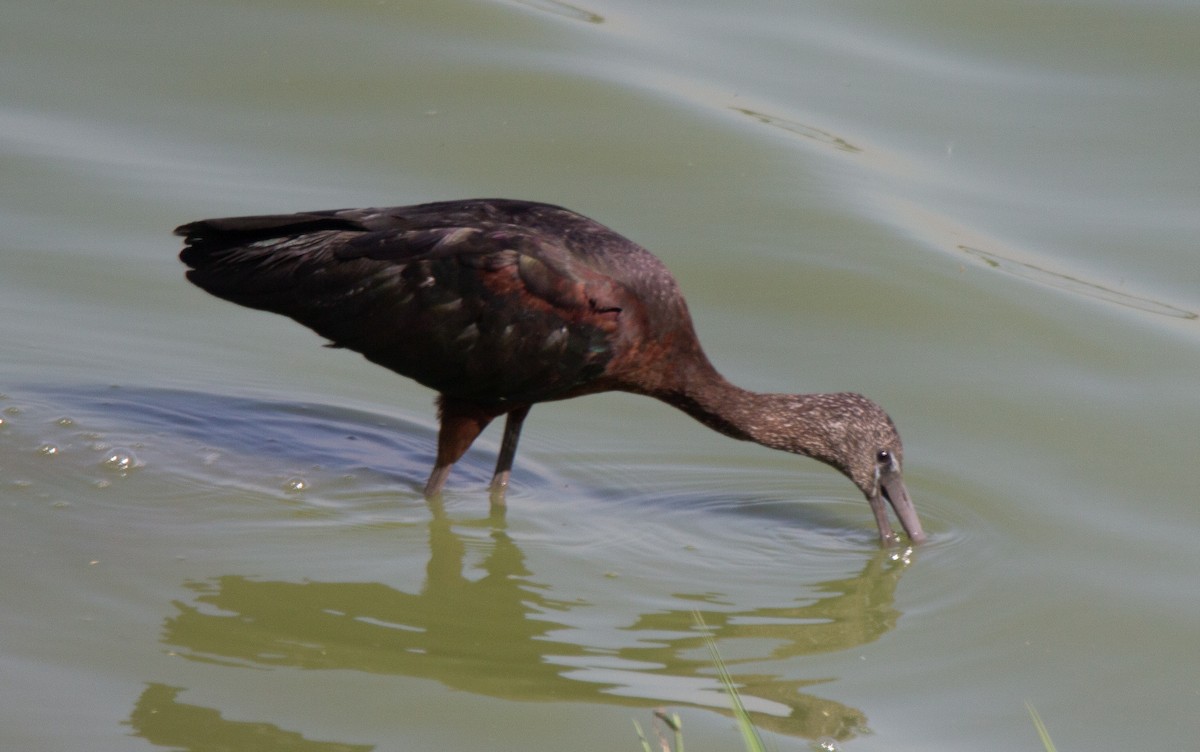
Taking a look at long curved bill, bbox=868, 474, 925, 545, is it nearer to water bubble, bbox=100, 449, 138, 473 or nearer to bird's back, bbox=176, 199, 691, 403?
bird's back, bbox=176, 199, 691, 403

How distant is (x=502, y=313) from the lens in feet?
20.9

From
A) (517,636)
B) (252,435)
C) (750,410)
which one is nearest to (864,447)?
(750,410)

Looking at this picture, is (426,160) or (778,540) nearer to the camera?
(778,540)

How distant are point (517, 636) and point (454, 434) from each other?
1413 mm

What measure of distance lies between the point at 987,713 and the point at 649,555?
1498mm

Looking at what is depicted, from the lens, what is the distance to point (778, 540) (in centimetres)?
631

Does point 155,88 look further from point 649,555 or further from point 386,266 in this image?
point 649,555

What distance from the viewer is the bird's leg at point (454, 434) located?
6535 millimetres

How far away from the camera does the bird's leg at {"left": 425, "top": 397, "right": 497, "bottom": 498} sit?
6535 mm

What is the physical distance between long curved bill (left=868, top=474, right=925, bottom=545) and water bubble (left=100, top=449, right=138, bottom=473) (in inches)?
111

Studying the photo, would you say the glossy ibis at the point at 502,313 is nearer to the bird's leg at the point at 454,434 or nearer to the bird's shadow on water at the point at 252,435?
the bird's leg at the point at 454,434

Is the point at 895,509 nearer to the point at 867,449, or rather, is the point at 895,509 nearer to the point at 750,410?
the point at 867,449

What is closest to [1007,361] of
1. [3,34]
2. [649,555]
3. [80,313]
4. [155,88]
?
[649,555]

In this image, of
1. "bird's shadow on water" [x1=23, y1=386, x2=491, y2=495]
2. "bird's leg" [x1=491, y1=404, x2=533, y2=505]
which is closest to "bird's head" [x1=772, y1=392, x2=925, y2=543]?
"bird's leg" [x1=491, y1=404, x2=533, y2=505]
